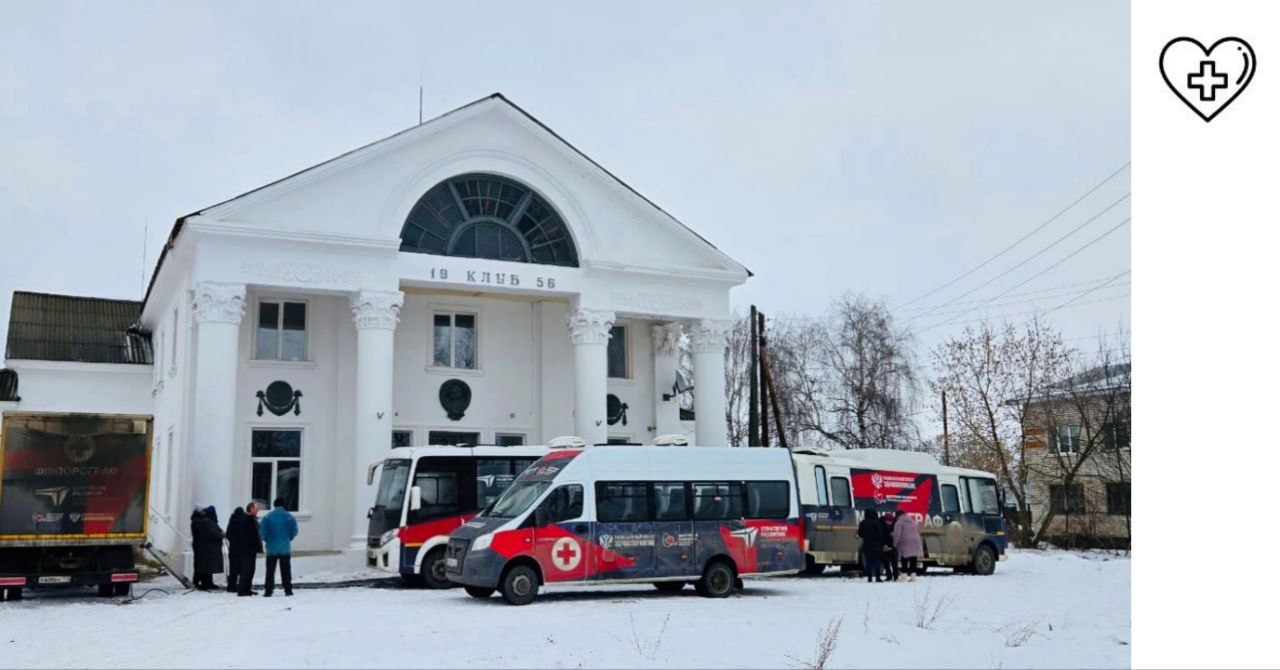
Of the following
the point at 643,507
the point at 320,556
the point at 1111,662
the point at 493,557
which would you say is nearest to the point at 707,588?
the point at 643,507

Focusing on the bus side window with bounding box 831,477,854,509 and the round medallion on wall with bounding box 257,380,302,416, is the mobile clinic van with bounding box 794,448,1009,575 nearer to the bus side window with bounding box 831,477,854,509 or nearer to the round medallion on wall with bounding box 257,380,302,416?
the bus side window with bounding box 831,477,854,509

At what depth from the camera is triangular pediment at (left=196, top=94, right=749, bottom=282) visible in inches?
984

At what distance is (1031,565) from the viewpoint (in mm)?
27219

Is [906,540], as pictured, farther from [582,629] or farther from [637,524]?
[582,629]

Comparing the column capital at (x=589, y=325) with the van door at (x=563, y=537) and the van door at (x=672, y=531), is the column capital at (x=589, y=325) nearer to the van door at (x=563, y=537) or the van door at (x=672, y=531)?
the van door at (x=672, y=531)

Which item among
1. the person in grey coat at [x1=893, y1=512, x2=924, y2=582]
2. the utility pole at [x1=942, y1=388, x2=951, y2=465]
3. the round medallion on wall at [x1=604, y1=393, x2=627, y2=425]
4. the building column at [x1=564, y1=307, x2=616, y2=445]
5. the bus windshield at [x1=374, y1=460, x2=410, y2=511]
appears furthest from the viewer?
the utility pole at [x1=942, y1=388, x2=951, y2=465]

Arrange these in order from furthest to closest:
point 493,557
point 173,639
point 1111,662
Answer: point 493,557 < point 173,639 < point 1111,662

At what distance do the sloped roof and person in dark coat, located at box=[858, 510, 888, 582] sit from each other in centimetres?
2209

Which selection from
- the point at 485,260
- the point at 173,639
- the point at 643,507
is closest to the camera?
the point at 173,639

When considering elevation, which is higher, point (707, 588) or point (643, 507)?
point (643, 507)

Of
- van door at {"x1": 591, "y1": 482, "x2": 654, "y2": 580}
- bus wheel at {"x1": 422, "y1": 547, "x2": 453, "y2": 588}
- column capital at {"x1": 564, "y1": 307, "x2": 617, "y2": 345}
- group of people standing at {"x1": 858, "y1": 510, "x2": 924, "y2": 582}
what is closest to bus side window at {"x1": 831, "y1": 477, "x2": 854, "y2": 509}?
group of people standing at {"x1": 858, "y1": 510, "x2": 924, "y2": 582}

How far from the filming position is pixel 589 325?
27.6 meters

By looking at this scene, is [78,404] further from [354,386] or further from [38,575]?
[38,575]

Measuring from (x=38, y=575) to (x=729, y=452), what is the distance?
11161 millimetres
